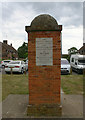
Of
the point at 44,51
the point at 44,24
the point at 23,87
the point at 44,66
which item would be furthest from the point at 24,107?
the point at 44,24

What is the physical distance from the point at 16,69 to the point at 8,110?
8.17m

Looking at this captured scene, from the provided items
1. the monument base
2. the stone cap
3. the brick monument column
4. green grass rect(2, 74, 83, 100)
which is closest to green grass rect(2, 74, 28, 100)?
green grass rect(2, 74, 83, 100)

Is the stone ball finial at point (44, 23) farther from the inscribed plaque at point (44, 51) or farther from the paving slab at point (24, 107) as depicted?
the paving slab at point (24, 107)

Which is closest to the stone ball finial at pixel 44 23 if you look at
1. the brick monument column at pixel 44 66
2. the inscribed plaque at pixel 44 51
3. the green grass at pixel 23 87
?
the brick monument column at pixel 44 66

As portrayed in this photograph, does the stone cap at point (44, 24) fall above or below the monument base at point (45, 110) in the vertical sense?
above

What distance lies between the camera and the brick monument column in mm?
3385

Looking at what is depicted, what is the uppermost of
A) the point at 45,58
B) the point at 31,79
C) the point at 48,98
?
the point at 45,58

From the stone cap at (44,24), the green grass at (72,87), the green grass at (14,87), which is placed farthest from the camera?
the green grass at (72,87)

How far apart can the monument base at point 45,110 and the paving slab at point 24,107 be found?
18 centimetres

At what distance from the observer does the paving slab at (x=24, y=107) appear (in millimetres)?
3406

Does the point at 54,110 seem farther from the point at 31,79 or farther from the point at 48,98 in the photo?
the point at 31,79

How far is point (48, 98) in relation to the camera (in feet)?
11.3

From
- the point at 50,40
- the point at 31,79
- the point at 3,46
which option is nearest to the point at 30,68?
the point at 31,79

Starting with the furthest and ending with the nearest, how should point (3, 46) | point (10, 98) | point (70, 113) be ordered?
point (3, 46)
point (10, 98)
point (70, 113)
